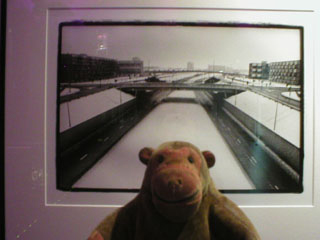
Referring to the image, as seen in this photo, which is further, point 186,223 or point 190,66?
point 190,66

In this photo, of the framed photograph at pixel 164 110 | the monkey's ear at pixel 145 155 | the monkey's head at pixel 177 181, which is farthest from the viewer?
the framed photograph at pixel 164 110

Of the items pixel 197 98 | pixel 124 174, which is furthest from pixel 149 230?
pixel 197 98

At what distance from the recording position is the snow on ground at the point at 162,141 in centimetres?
102

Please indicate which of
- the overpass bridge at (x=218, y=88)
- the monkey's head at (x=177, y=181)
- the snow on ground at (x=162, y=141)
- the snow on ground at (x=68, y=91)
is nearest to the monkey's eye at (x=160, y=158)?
the monkey's head at (x=177, y=181)

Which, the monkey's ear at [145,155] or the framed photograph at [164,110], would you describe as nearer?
the monkey's ear at [145,155]

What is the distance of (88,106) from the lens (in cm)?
105

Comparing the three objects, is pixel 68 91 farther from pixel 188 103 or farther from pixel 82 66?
pixel 188 103

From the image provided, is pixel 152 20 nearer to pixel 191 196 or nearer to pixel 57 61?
pixel 57 61

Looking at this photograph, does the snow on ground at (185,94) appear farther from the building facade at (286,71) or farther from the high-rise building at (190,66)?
the building facade at (286,71)

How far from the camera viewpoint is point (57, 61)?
1.04m

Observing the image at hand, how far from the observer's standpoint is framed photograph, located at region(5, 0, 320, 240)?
40.2 inches

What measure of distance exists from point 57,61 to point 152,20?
38 cm

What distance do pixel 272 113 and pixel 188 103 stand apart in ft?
1.04

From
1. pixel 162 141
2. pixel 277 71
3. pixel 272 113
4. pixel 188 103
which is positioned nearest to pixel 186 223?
pixel 162 141
